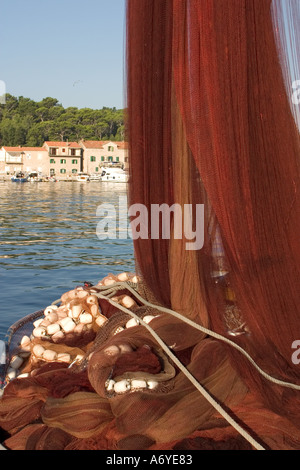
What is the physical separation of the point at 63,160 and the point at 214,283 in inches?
4035

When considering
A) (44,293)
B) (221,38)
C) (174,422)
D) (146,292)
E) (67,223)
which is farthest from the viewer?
(67,223)

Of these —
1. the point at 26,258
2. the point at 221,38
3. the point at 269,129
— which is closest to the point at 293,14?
the point at 221,38

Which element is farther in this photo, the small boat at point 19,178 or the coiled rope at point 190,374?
the small boat at point 19,178

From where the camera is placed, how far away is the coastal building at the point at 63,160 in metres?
103

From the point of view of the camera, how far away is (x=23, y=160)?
339 ft

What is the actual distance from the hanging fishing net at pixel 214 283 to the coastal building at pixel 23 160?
101 metres

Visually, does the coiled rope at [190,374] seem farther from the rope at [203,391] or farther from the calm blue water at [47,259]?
the calm blue water at [47,259]

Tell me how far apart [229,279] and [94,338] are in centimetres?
119

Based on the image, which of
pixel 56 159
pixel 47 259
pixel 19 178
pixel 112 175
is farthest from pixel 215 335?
pixel 56 159

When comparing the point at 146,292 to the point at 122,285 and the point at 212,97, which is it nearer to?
the point at 122,285

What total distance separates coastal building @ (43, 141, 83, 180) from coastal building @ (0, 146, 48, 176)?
1167mm

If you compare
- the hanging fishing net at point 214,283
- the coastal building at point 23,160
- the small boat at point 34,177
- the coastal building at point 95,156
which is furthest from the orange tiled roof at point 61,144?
the hanging fishing net at point 214,283

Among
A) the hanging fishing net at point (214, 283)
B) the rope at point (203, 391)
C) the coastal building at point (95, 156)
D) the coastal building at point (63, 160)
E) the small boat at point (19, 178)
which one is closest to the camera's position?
the rope at point (203, 391)

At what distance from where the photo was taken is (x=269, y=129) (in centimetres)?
322
